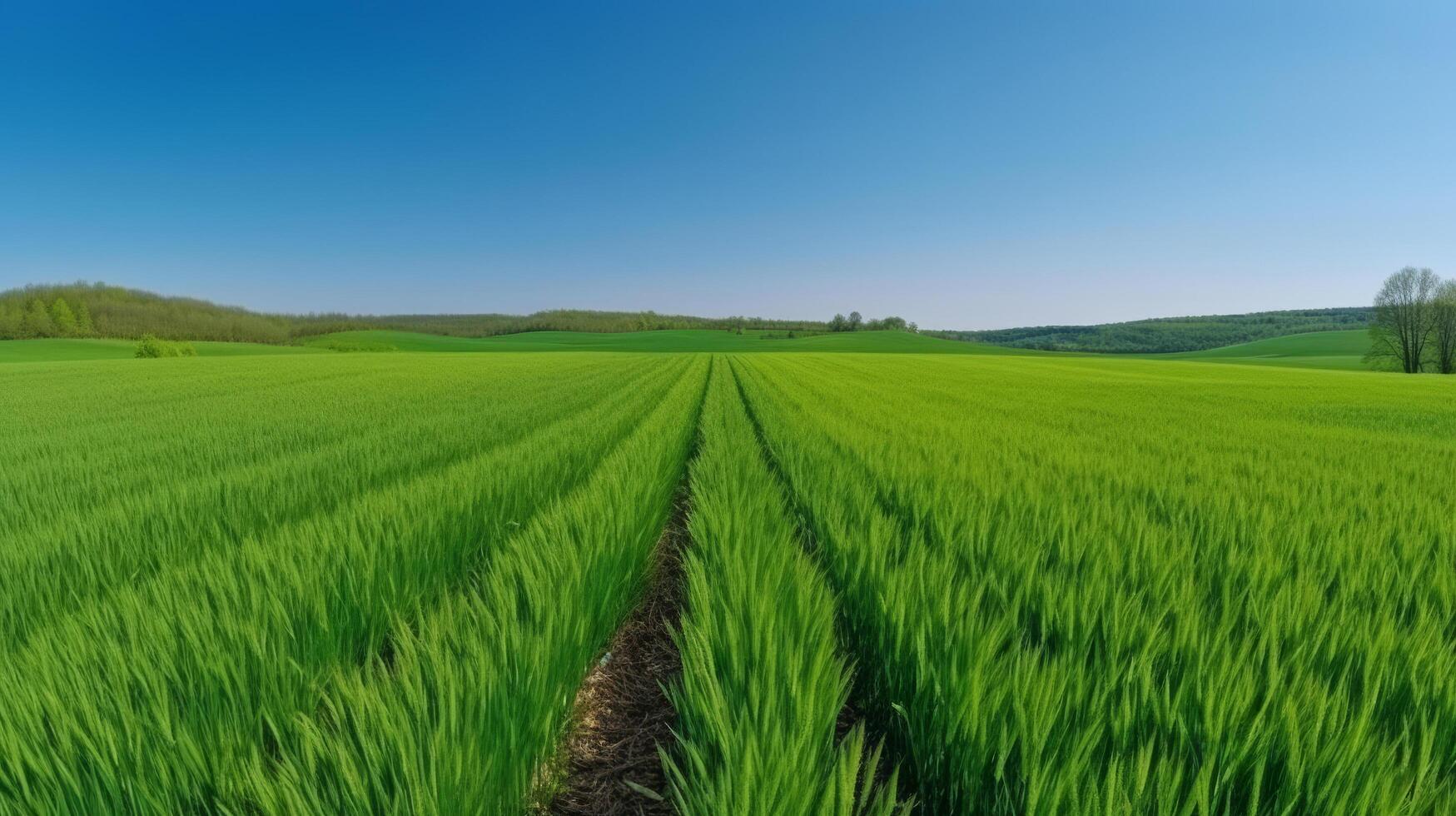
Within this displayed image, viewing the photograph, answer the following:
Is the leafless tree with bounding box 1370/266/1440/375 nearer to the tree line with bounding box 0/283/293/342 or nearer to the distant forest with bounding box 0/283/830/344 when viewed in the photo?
the distant forest with bounding box 0/283/830/344

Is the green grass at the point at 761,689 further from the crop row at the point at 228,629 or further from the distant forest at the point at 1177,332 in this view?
the distant forest at the point at 1177,332

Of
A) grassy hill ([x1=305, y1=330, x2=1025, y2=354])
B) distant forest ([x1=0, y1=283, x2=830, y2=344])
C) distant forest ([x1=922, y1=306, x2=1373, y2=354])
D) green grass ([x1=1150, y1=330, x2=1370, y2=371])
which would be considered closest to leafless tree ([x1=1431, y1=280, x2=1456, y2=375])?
green grass ([x1=1150, y1=330, x2=1370, y2=371])

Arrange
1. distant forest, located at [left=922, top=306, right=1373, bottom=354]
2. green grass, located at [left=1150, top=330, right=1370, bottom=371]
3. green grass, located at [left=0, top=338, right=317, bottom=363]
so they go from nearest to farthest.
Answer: green grass, located at [left=0, top=338, right=317, bottom=363], green grass, located at [left=1150, top=330, right=1370, bottom=371], distant forest, located at [left=922, top=306, right=1373, bottom=354]

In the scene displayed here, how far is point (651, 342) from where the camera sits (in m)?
85.2

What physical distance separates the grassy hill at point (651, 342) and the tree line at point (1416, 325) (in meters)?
32.6

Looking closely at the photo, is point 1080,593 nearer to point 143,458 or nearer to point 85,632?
point 85,632

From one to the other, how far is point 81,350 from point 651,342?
62204 millimetres

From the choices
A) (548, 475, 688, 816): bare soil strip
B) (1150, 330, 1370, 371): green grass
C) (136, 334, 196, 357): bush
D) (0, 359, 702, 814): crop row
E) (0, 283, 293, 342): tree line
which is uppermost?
(0, 283, 293, 342): tree line

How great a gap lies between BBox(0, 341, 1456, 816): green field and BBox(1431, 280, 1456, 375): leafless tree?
62.8 m

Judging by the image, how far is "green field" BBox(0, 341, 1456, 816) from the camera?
46.2 inches

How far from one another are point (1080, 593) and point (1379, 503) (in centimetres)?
298

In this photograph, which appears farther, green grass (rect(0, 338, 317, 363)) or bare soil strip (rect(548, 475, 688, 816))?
green grass (rect(0, 338, 317, 363))

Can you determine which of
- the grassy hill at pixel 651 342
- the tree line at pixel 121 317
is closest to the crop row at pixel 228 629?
the grassy hill at pixel 651 342

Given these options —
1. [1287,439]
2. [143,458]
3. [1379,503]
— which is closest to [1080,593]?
[1379,503]
